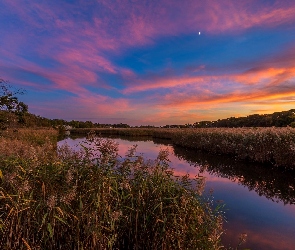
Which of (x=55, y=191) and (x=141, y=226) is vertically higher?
(x=55, y=191)

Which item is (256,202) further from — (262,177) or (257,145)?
(257,145)

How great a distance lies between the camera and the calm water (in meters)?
7.01

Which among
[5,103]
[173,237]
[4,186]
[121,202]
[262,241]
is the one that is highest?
[5,103]

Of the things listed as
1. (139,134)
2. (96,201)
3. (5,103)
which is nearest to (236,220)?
(96,201)

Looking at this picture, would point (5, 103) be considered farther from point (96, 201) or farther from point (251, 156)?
point (251, 156)

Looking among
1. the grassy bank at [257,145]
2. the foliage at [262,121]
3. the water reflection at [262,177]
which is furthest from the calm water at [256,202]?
the foliage at [262,121]

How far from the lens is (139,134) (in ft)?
232

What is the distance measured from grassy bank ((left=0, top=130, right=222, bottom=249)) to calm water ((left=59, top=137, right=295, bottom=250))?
1.11 m

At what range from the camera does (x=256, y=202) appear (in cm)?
1041

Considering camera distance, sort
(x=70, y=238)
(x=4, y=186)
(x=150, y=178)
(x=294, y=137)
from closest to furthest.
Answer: (x=70, y=238) → (x=4, y=186) → (x=150, y=178) → (x=294, y=137)

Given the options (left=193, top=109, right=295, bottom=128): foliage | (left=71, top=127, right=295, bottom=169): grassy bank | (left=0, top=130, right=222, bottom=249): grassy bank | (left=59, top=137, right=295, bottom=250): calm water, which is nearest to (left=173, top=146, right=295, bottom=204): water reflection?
(left=59, top=137, right=295, bottom=250): calm water

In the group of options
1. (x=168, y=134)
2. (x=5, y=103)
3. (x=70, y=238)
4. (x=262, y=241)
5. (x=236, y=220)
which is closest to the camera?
(x=70, y=238)

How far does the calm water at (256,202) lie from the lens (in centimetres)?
701

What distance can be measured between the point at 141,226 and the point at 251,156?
17.7m
